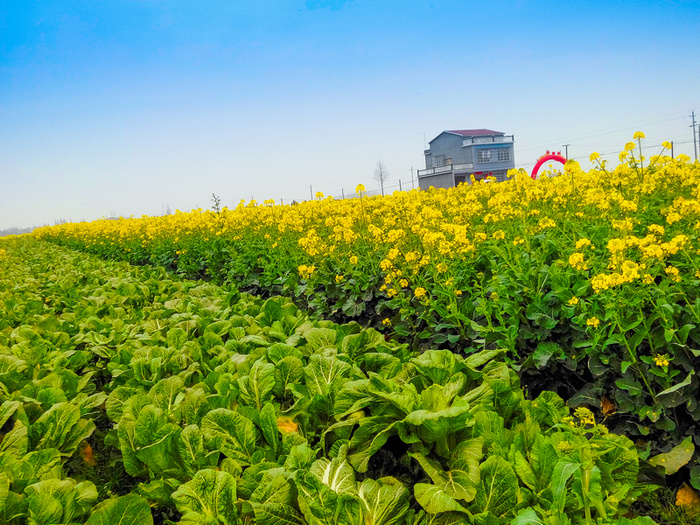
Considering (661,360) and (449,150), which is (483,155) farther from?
(661,360)

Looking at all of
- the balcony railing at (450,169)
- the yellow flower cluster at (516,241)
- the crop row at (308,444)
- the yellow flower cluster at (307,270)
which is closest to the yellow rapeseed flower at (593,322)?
the yellow flower cluster at (516,241)

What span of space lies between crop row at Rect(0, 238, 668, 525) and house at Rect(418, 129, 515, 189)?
167 feet

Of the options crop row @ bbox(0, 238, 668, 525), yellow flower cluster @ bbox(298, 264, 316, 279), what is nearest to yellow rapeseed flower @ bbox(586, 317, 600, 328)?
crop row @ bbox(0, 238, 668, 525)

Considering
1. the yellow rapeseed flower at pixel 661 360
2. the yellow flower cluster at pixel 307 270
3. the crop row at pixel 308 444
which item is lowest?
the yellow rapeseed flower at pixel 661 360

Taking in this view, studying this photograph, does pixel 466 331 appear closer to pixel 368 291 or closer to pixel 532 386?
pixel 532 386

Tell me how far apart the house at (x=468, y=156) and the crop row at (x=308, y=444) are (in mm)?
51002

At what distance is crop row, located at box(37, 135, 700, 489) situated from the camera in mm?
2508

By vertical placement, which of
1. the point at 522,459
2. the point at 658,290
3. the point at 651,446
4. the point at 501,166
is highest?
the point at 501,166

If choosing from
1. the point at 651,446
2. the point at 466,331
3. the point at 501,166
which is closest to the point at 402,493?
the point at 651,446

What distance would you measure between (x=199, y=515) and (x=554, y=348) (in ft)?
7.92

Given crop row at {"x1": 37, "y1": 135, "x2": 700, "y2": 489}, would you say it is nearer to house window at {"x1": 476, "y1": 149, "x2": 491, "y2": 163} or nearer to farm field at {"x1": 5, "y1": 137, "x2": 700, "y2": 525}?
farm field at {"x1": 5, "y1": 137, "x2": 700, "y2": 525}

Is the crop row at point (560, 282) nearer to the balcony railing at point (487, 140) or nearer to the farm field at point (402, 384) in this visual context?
the farm field at point (402, 384)

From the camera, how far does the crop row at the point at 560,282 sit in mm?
2508

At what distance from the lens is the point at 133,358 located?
2.30m
